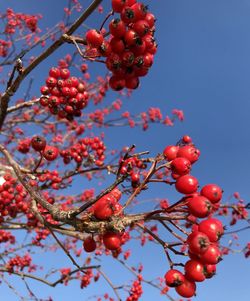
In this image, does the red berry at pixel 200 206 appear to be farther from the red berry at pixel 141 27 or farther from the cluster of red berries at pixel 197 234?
the red berry at pixel 141 27

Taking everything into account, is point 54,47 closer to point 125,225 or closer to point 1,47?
point 125,225

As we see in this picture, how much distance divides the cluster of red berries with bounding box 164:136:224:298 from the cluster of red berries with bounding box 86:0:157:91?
94 centimetres

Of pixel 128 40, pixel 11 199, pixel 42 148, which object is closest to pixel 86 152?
pixel 11 199

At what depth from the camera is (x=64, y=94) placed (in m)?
4.06

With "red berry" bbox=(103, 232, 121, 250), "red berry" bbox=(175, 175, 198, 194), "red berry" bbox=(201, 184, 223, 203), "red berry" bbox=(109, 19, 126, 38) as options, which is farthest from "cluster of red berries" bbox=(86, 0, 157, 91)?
"red berry" bbox=(103, 232, 121, 250)

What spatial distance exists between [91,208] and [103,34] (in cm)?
156

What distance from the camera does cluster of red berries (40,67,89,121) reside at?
4059 mm

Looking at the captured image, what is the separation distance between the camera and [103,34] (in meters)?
3.20

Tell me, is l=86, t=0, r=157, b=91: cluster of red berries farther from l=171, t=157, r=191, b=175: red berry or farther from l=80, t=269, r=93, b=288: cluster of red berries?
l=80, t=269, r=93, b=288: cluster of red berries

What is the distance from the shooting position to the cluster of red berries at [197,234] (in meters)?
2.40

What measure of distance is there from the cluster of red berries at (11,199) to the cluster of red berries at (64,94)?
2.36 m

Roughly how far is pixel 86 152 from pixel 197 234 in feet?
14.1

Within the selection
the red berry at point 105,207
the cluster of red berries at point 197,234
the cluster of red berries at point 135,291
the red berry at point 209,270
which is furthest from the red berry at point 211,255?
the cluster of red berries at point 135,291

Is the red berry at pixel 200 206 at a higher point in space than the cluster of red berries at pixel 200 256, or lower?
higher
